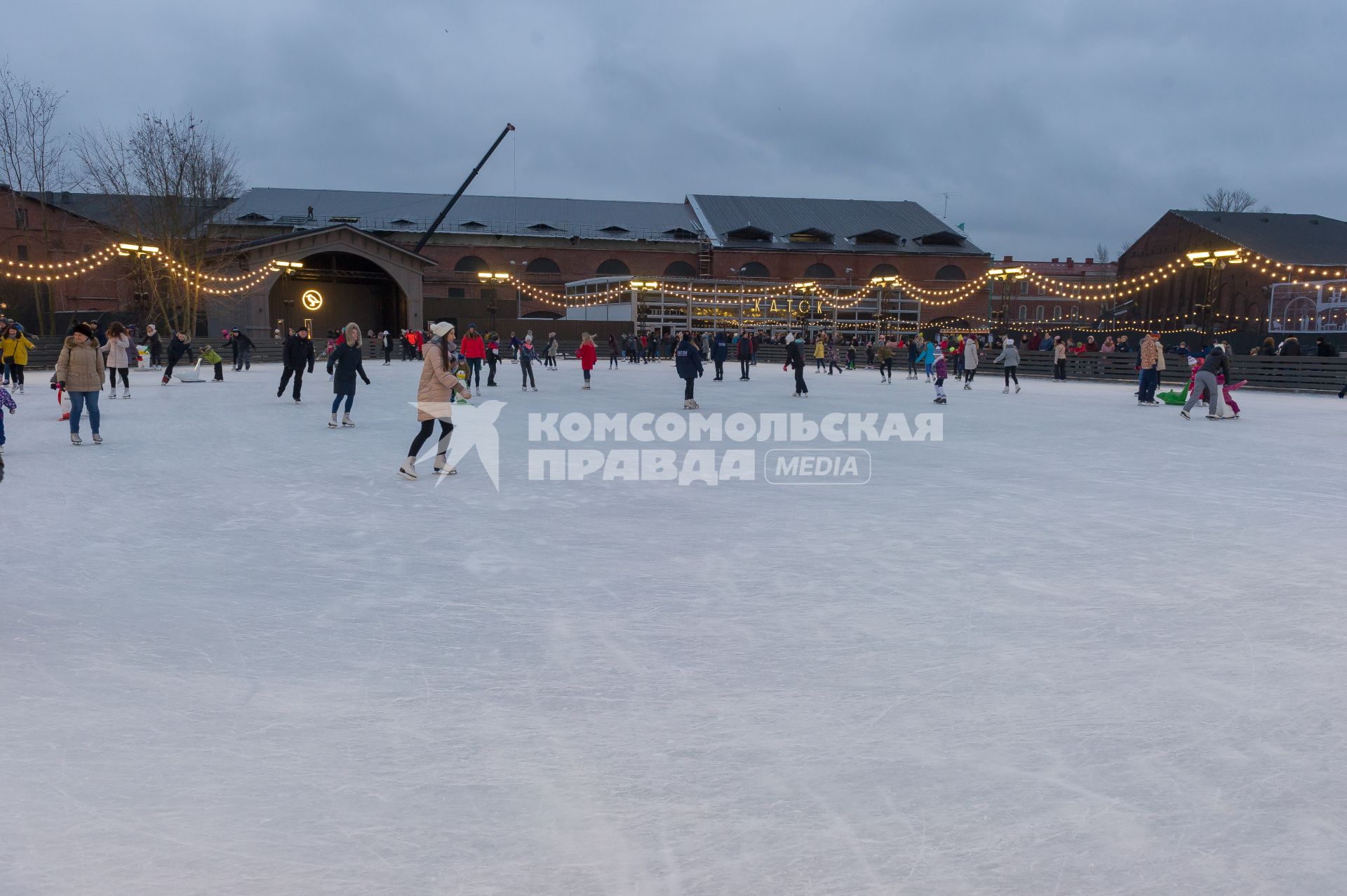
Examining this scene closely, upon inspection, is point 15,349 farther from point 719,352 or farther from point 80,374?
point 719,352

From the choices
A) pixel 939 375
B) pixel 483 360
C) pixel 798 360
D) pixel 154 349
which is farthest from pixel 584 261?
pixel 939 375

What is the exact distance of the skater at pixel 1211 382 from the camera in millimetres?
15250

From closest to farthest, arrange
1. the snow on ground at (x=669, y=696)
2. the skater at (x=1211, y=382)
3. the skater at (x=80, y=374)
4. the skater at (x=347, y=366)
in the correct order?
the snow on ground at (x=669, y=696), the skater at (x=80, y=374), the skater at (x=347, y=366), the skater at (x=1211, y=382)

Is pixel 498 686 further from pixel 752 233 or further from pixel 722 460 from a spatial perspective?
pixel 752 233

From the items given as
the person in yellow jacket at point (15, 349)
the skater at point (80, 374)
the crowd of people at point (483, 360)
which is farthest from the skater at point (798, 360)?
the person in yellow jacket at point (15, 349)

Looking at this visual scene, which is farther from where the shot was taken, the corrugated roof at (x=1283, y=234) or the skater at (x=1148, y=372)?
the corrugated roof at (x=1283, y=234)

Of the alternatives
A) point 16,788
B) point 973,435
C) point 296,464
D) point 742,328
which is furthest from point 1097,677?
point 742,328

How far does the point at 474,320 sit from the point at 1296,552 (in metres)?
45.9

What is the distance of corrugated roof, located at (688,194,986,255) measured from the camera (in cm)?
5678

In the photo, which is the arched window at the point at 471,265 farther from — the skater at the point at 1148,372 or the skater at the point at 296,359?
the skater at the point at 1148,372

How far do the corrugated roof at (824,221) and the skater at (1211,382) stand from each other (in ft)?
136

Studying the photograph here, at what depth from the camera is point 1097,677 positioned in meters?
3.64

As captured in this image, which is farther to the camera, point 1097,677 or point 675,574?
point 675,574

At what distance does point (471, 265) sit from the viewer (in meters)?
53.8
